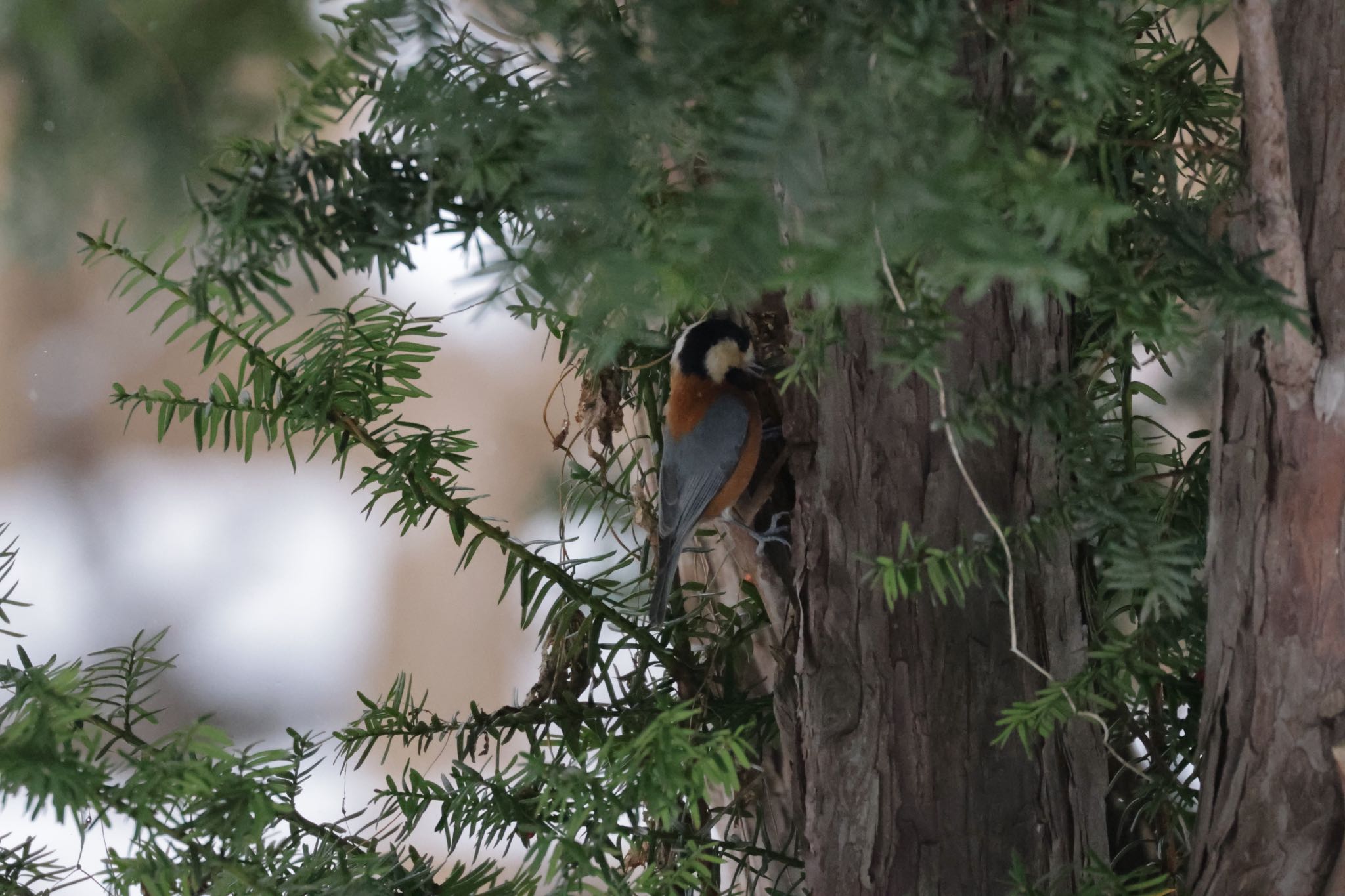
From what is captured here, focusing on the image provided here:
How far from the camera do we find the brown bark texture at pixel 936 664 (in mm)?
468

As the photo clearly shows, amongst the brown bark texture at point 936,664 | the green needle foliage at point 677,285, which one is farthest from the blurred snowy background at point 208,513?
the brown bark texture at point 936,664

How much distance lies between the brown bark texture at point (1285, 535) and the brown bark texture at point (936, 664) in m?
0.07

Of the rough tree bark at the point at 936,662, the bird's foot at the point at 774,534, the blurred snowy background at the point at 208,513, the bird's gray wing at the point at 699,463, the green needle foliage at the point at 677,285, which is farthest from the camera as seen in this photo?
the blurred snowy background at the point at 208,513

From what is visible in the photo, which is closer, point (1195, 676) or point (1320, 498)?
point (1320, 498)

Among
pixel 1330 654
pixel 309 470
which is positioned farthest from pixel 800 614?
pixel 309 470

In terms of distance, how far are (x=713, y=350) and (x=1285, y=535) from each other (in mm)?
370

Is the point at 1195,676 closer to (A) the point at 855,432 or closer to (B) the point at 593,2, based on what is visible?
(A) the point at 855,432

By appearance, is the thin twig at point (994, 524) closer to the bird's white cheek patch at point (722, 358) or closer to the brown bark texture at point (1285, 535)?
the brown bark texture at point (1285, 535)

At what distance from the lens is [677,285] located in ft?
0.75

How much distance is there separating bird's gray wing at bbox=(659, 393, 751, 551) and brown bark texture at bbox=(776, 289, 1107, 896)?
7.2 inches

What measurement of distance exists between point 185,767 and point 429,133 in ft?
0.83

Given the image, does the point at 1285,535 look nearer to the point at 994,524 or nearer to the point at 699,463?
the point at 994,524

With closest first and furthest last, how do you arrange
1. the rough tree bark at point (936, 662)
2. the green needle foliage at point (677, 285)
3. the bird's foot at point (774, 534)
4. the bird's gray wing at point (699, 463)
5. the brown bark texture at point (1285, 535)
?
the green needle foliage at point (677, 285) → the brown bark texture at point (1285, 535) → the rough tree bark at point (936, 662) → the bird's foot at point (774, 534) → the bird's gray wing at point (699, 463)

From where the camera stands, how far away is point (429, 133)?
281 millimetres
